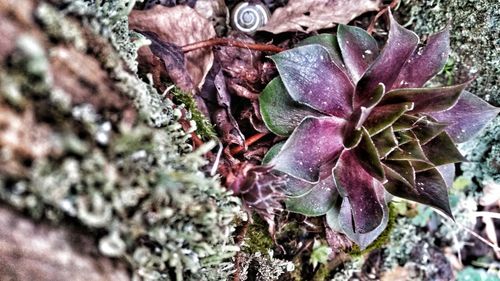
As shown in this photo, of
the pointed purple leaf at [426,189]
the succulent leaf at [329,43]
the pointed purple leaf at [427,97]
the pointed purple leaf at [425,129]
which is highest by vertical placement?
the succulent leaf at [329,43]

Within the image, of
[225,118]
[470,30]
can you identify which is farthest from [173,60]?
[470,30]

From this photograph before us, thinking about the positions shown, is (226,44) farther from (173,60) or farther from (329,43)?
(329,43)

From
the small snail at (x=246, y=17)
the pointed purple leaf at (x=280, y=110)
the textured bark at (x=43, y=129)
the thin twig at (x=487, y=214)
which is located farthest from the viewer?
the thin twig at (x=487, y=214)

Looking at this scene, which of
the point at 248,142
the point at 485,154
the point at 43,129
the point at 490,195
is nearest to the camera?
the point at 43,129

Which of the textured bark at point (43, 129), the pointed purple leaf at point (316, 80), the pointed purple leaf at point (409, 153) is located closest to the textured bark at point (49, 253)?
the textured bark at point (43, 129)

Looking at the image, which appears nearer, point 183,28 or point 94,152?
point 94,152

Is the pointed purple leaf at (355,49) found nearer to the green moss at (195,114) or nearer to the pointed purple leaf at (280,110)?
the pointed purple leaf at (280,110)

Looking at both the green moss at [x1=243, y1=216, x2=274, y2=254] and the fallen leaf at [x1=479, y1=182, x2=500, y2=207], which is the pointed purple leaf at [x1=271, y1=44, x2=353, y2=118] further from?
the fallen leaf at [x1=479, y1=182, x2=500, y2=207]
